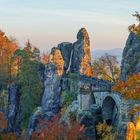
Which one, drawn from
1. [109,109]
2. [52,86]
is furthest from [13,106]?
[109,109]

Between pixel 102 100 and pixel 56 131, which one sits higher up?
pixel 102 100

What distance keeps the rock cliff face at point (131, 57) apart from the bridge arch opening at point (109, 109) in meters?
3.28

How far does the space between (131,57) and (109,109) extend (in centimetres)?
705

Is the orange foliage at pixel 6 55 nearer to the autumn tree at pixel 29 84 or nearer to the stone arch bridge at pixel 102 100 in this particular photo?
the autumn tree at pixel 29 84

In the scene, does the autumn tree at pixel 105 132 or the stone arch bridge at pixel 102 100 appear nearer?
the autumn tree at pixel 105 132

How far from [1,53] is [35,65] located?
2079cm

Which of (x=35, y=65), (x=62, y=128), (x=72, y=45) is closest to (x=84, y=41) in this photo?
(x=72, y=45)

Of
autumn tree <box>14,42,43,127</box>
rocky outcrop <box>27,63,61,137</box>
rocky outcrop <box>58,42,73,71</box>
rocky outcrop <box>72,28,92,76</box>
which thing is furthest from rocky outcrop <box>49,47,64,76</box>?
autumn tree <box>14,42,43,127</box>

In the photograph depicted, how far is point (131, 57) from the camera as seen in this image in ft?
183

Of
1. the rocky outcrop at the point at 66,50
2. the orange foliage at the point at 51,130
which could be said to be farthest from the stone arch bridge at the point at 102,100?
the rocky outcrop at the point at 66,50

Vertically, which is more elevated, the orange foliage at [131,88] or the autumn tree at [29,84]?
the autumn tree at [29,84]

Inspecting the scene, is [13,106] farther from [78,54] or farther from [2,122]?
[78,54]

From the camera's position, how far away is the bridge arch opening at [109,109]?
54375 millimetres

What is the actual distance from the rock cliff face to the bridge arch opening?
3281mm
